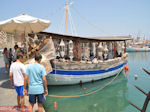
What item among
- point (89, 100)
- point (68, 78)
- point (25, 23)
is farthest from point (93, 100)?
point (25, 23)

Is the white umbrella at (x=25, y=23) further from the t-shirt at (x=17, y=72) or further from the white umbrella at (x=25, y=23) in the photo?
the t-shirt at (x=17, y=72)

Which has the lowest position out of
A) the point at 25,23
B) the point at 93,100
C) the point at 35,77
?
the point at 93,100

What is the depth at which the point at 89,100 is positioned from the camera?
6598 mm

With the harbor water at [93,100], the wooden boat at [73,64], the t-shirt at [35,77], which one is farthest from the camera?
the wooden boat at [73,64]

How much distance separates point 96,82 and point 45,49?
4972 mm

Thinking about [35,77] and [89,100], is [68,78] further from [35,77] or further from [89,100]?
[35,77]

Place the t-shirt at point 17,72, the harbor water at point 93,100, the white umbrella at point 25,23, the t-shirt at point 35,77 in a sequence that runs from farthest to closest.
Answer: the harbor water at point 93,100
the white umbrella at point 25,23
the t-shirt at point 17,72
the t-shirt at point 35,77

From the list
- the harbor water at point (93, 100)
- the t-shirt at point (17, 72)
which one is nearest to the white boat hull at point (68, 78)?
the harbor water at point (93, 100)

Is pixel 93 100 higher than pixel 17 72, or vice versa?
pixel 17 72

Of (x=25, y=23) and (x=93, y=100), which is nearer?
(x=25, y=23)

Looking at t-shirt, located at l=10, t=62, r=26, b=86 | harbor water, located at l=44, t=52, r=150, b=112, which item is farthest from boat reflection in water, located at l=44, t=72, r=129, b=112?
t-shirt, located at l=10, t=62, r=26, b=86

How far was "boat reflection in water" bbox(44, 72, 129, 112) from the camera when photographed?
574 cm

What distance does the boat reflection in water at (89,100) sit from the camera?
226 inches

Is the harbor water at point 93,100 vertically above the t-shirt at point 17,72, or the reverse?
the t-shirt at point 17,72
